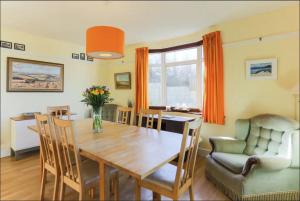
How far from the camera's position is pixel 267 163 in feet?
6.15

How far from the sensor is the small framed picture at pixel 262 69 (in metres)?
2.67

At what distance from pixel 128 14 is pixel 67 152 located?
2.17 meters

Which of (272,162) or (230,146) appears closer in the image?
(272,162)

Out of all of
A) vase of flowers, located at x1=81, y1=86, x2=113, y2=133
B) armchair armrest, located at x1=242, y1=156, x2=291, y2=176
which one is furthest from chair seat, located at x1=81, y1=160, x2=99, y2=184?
armchair armrest, located at x1=242, y1=156, x2=291, y2=176

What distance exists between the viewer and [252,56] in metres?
2.86

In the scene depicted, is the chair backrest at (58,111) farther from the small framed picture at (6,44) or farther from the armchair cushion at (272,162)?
the armchair cushion at (272,162)

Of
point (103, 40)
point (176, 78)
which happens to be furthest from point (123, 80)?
point (103, 40)

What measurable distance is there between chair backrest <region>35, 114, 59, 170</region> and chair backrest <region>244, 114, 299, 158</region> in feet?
8.00

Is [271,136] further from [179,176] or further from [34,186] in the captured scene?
[34,186]

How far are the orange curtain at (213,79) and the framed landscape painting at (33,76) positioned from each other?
3.28 m

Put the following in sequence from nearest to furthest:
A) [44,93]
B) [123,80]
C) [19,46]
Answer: [19,46] → [44,93] → [123,80]

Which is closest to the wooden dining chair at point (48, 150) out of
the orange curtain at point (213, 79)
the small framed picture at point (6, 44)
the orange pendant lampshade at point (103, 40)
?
the orange pendant lampshade at point (103, 40)

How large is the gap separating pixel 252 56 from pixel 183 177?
7.68 feet

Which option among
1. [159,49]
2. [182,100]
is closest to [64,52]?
[159,49]
